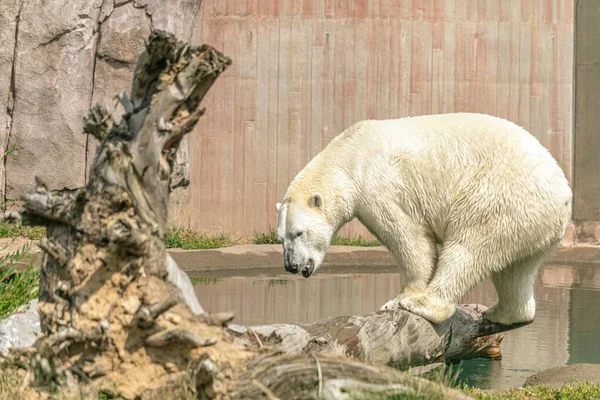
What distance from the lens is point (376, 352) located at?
5816 mm

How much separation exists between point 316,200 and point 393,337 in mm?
1054

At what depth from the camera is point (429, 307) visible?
20.0 ft

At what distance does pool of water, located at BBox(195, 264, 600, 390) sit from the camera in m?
6.58

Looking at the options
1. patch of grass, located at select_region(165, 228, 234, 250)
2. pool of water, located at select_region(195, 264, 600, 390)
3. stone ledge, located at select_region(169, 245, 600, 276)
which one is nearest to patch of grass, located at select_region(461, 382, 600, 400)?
pool of water, located at select_region(195, 264, 600, 390)

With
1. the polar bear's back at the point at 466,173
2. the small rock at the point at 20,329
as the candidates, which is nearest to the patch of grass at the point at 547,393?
the polar bear's back at the point at 466,173

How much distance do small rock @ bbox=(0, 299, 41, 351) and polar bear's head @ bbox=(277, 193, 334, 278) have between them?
2.05m

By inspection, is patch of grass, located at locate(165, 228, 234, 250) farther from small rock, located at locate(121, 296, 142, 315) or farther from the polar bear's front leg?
small rock, located at locate(121, 296, 142, 315)

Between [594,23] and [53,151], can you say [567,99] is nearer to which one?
[594,23]

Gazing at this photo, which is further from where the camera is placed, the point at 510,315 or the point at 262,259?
the point at 262,259

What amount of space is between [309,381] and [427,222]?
9.29ft

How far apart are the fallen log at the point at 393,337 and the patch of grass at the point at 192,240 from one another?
534 centimetres

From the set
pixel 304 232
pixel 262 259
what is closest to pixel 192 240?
pixel 262 259

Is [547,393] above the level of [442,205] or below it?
below

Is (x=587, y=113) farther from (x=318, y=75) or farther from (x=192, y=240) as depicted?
(x=192, y=240)
